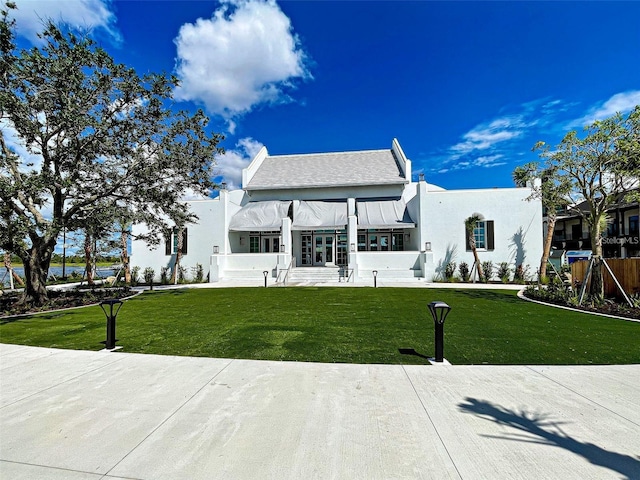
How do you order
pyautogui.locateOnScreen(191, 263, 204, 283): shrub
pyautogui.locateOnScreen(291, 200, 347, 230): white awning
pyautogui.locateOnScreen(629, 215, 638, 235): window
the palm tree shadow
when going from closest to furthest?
the palm tree shadow, pyautogui.locateOnScreen(191, 263, 204, 283): shrub, pyautogui.locateOnScreen(291, 200, 347, 230): white awning, pyautogui.locateOnScreen(629, 215, 638, 235): window

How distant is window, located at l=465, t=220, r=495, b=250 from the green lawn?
32.5ft

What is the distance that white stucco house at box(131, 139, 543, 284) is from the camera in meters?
19.5

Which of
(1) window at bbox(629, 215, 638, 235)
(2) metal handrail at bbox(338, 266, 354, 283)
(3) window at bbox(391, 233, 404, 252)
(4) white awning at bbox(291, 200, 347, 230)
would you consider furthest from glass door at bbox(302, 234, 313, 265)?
(1) window at bbox(629, 215, 638, 235)

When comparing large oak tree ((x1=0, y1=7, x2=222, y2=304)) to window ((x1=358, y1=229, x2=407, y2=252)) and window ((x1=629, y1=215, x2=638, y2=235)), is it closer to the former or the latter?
window ((x1=358, y1=229, x2=407, y2=252))

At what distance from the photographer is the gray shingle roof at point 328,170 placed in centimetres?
2397

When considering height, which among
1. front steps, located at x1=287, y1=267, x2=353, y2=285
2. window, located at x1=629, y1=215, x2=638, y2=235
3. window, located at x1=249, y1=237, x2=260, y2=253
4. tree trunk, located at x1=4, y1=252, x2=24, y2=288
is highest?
window, located at x1=629, y1=215, x2=638, y2=235

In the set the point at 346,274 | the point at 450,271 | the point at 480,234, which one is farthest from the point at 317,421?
the point at 480,234

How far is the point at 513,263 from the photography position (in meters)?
19.4

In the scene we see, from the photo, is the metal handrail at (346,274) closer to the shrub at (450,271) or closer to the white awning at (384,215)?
the white awning at (384,215)

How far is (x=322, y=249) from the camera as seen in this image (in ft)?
79.2

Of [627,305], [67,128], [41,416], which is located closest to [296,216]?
[67,128]

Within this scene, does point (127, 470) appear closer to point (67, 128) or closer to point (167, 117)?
point (67, 128)

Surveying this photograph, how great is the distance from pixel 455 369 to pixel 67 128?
13.5 metres

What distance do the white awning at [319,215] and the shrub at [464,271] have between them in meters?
8.20
